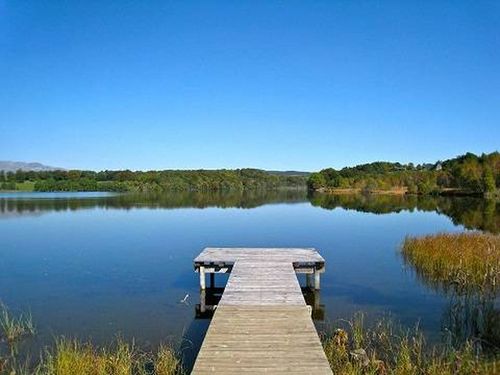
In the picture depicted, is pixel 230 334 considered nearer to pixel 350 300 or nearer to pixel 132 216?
pixel 350 300

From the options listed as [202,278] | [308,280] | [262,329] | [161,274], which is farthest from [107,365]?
[161,274]

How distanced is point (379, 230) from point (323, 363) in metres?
24.3

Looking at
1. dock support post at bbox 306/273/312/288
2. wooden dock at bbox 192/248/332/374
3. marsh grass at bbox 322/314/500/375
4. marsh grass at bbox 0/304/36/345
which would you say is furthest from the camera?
dock support post at bbox 306/273/312/288

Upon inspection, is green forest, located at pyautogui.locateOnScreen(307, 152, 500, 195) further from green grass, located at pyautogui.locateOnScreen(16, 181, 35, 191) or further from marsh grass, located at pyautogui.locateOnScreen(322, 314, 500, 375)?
green grass, located at pyautogui.locateOnScreen(16, 181, 35, 191)

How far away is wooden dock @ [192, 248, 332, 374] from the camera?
5.72 metres

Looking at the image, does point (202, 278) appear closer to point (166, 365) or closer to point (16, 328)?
point (16, 328)

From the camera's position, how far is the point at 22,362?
27.1 feet

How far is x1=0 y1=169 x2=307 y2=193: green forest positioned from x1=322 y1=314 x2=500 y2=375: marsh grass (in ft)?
319

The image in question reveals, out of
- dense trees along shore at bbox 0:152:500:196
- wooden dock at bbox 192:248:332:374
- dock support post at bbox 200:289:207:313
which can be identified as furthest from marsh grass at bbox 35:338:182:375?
dense trees along shore at bbox 0:152:500:196

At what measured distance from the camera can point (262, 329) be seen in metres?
7.11

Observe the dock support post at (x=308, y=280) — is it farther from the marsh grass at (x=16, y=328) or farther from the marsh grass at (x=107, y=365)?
the marsh grass at (x=16, y=328)

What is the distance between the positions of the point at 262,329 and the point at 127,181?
105771 mm

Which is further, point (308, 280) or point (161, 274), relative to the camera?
point (161, 274)

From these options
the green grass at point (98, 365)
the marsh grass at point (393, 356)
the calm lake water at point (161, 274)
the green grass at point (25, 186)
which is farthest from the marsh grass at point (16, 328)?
the green grass at point (25, 186)
